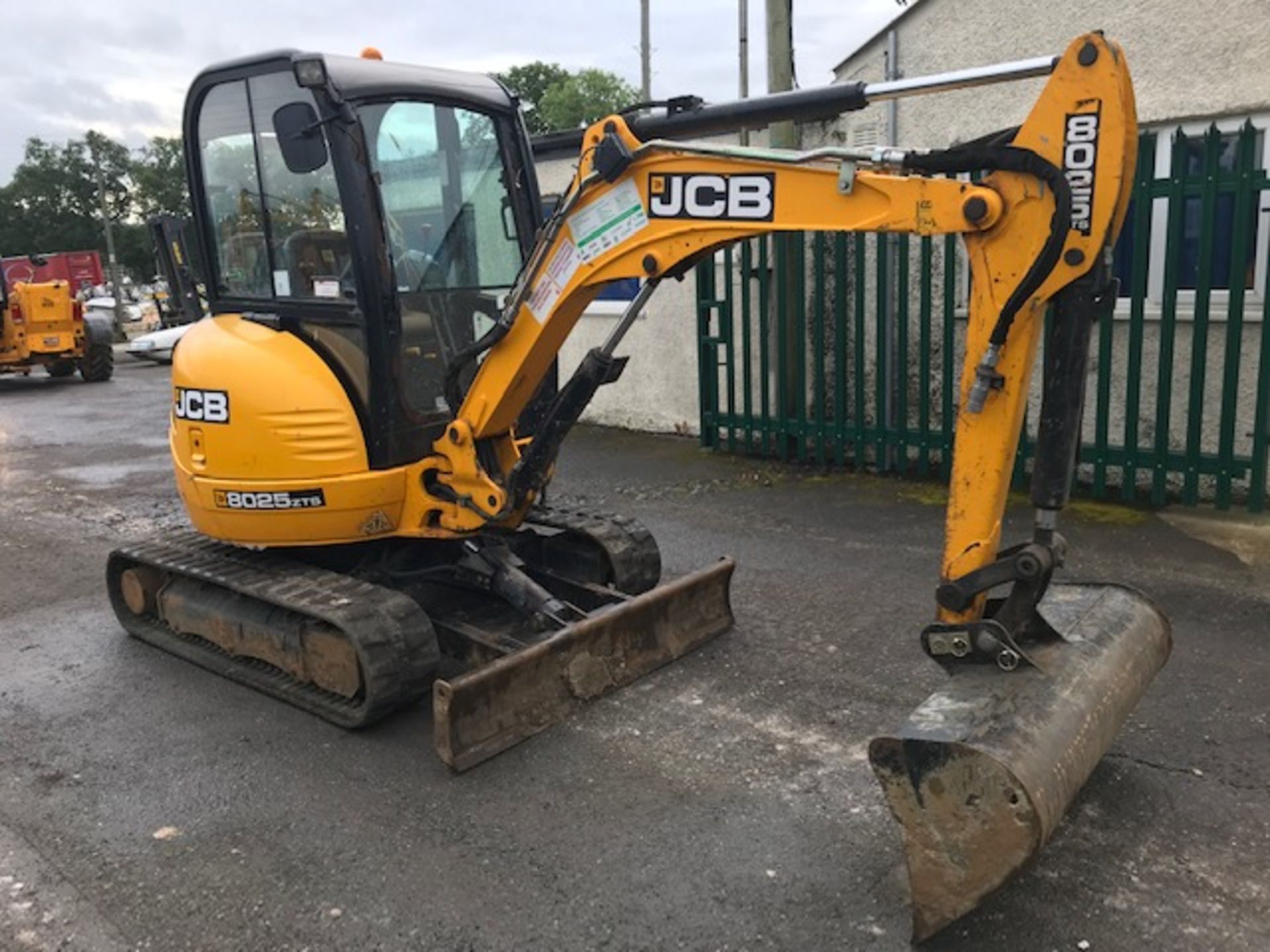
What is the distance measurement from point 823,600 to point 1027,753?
2892 millimetres

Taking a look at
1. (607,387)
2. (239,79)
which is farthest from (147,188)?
(239,79)

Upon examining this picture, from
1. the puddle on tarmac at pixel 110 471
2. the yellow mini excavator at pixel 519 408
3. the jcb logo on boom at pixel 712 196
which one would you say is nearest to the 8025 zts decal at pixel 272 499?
the yellow mini excavator at pixel 519 408

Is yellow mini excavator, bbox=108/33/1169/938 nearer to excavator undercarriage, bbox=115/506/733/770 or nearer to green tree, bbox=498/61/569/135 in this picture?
excavator undercarriage, bbox=115/506/733/770

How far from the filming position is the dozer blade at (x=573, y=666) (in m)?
4.07

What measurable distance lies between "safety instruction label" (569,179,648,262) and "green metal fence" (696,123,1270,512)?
4.39 m

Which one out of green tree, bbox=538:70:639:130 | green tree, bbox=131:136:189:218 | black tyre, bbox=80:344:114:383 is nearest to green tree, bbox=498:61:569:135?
green tree, bbox=538:70:639:130

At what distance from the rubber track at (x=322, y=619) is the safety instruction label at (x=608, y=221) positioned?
1700mm

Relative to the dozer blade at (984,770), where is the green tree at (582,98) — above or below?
above

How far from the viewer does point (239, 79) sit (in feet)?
16.1

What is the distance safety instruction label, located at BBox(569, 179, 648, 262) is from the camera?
4004 millimetres

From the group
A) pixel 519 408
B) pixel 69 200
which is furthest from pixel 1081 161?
pixel 69 200

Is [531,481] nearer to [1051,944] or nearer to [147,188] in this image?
[1051,944]

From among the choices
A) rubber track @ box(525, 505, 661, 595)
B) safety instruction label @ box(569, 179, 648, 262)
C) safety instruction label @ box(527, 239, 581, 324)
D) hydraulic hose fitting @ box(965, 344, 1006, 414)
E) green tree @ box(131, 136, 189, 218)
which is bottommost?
rubber track @ box(525, 505, 661, 595)

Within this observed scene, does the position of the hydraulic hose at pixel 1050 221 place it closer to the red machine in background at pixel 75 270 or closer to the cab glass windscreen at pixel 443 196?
the cab glass windscreen at pixel 443 196
